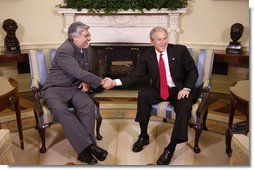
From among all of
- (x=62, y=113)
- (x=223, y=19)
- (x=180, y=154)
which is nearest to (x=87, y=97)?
(x=62, y=113)

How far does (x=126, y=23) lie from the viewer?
7.86 feet

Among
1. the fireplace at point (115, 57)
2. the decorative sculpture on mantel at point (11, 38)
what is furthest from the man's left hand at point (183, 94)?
the decorative sculpture on mantel at point (11, 38)

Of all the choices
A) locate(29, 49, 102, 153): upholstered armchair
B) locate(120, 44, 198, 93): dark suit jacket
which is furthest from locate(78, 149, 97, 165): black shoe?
locate(120, 44, 198, 93): dark suit jacket

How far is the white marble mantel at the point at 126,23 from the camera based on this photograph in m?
2.36

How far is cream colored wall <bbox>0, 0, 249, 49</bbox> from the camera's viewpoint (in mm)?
1954

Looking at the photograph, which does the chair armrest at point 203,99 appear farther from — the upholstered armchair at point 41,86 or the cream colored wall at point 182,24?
the upholstered armchair at point 41,86

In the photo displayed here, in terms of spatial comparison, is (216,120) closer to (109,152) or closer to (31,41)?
(109,152)

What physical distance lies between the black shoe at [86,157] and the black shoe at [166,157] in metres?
0.32

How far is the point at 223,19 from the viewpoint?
2.03 m

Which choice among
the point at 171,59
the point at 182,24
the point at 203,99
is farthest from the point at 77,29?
Answer: the point at 182,24

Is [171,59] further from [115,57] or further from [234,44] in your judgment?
[115,57]

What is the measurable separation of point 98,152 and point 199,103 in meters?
0.59

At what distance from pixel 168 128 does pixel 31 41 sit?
1217mm

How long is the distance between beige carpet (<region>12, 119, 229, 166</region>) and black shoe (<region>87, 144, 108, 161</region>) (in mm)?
22
